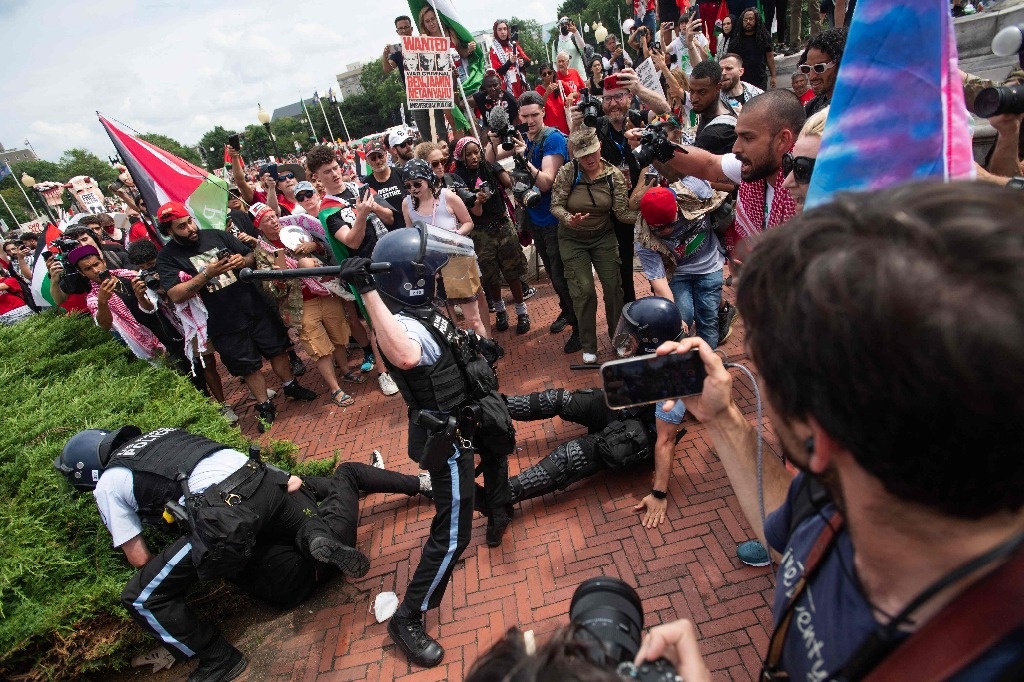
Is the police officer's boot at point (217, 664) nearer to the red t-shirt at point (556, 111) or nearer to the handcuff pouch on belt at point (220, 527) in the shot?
the handcuff pouch on belt at point (220, 527)

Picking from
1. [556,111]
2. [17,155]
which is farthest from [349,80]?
[556,111]

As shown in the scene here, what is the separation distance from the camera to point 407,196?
5.57m

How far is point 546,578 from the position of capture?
3260 mm

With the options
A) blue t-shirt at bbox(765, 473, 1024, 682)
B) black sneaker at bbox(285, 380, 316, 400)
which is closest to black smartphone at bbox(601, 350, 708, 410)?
blue t-shirt at bbox(765, 473, 1024, 682)

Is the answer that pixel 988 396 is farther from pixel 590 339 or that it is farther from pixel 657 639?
pixel 590 339

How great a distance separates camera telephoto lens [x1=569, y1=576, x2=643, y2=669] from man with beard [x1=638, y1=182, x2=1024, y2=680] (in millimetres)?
376

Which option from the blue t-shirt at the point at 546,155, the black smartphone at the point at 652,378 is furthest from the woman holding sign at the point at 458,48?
the black smartphone at the point at 652,378

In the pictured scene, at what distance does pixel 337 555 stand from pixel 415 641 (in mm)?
677

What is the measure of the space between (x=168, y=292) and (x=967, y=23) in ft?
32.4

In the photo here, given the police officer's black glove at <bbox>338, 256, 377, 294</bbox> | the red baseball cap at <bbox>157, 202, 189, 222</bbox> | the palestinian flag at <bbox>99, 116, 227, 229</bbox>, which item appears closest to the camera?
the police officer's black glove at <bbox>338, 256, 377, 294</bbox>

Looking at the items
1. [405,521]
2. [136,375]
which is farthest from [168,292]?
[405,521]

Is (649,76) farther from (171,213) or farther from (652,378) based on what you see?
(171,213)

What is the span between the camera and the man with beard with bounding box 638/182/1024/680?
2.06 feet

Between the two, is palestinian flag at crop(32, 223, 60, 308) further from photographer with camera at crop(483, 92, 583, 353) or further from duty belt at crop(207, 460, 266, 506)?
photographer with camera at crop(483, 92, 583, 353)
